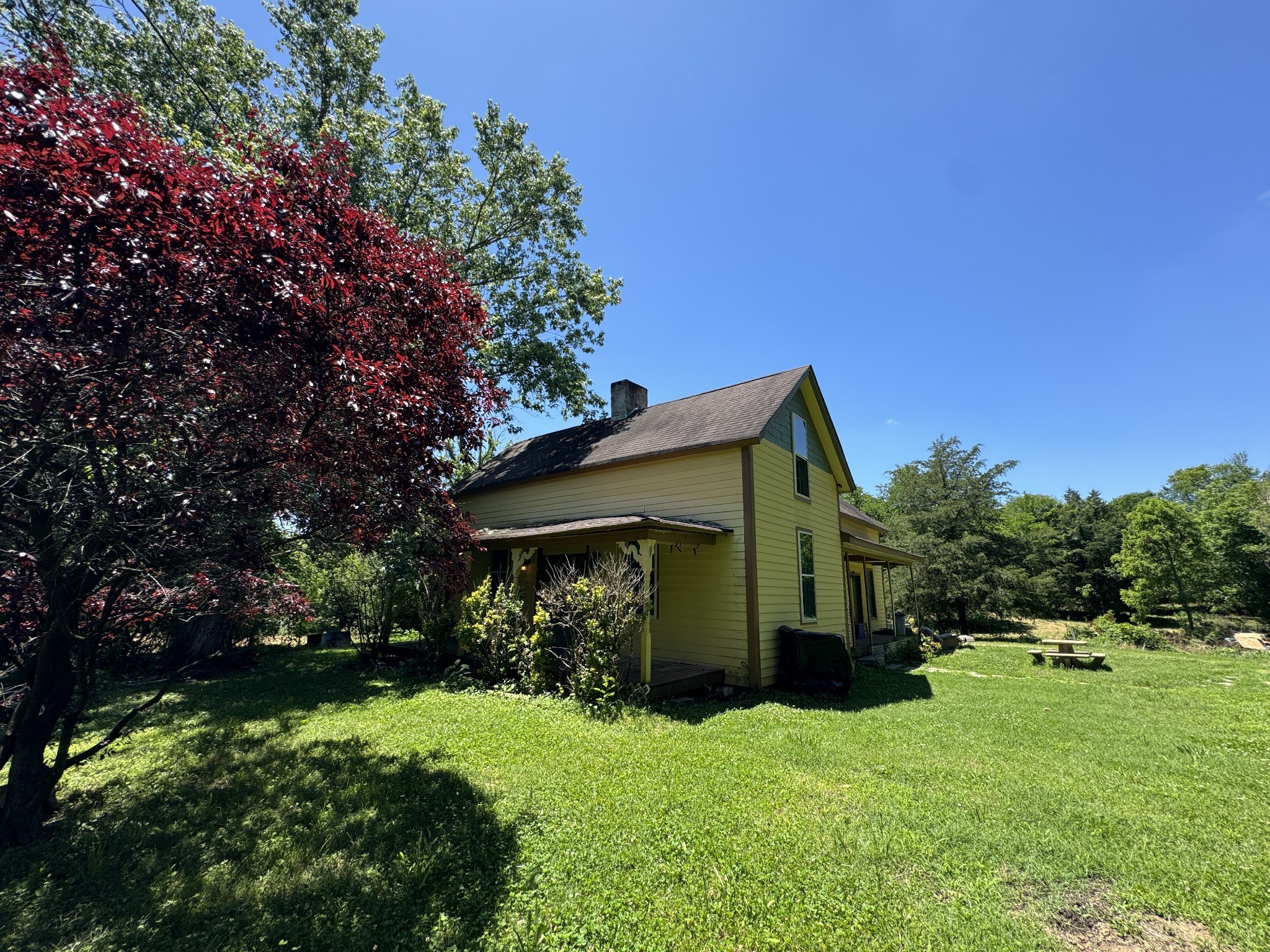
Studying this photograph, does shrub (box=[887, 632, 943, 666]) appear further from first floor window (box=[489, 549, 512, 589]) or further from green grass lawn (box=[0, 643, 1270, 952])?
first floor window (box=[489, 549, 512, 589])

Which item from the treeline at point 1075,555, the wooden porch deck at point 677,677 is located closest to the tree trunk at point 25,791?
the wooden porch deck at point 677,677

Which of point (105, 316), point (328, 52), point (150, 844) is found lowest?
point (150, 844)

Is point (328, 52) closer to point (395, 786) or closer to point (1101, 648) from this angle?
point (395, 786)

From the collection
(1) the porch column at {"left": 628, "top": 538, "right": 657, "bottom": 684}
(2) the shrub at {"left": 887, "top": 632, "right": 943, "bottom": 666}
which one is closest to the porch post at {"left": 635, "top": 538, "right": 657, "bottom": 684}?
(1) the porch column at {"left": 628, "top": 538, "right": 657, "bottom": 684}

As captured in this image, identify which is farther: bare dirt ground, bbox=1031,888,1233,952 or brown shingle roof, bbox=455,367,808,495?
brown shingle roof, bbox=455,367,808,495

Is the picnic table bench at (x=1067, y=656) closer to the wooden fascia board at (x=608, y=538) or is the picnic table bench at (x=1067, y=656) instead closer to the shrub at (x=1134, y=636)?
the shrub at (x=1134, y=636)

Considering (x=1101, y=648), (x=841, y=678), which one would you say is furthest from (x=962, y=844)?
(x=1101, y=648)

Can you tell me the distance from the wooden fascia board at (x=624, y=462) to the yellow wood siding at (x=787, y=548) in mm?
730

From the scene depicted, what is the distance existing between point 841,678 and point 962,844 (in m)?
5.56

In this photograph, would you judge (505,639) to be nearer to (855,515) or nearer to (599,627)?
(599,627)

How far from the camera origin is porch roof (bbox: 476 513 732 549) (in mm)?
8445

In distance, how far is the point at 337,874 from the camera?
3.24 meters

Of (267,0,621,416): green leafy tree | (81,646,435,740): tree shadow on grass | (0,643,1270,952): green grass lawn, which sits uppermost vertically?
(267,0,621,416): green leafy tree

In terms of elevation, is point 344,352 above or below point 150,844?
above
